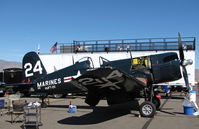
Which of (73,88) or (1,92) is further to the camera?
(1,92)

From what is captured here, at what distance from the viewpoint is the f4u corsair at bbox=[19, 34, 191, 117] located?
7158 mm

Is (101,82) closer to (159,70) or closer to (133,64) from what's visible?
(133,64)

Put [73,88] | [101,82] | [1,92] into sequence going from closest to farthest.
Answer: [101,82] < [73,88] < [1,92]

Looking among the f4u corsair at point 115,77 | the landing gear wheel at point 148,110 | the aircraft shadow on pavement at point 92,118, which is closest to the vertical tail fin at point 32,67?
the f4u corsair at point 115,77

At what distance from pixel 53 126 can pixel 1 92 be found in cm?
1553

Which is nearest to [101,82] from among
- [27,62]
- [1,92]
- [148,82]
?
[148,82]

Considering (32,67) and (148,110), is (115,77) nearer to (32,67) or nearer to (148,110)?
(148,110)

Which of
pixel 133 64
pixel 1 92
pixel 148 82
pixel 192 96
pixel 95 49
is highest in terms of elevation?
pixel 95 49

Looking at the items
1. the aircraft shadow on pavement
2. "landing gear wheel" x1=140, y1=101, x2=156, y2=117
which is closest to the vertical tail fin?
the aircraft shadow on pavement

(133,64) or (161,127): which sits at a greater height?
(133,64)

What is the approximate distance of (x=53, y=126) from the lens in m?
6.79

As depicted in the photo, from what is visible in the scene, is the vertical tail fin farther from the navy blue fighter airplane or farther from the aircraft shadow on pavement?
the aircraft shadow on pavement

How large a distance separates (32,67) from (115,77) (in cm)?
673

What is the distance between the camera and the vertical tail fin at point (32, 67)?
11914 mm
